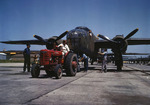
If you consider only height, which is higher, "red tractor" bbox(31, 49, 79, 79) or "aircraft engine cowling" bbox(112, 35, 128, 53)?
"aircraft engine cowling" bbox(112, 35, 128, 53)

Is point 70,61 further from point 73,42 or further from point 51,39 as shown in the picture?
point 51,39

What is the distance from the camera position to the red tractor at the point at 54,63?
8.28 metres

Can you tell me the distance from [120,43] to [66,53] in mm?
8810

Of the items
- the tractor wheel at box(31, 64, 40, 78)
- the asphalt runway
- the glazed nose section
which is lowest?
the asphalt runway

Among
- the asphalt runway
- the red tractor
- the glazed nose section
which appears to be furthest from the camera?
the glazed nose section

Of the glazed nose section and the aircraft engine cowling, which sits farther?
the aircraft engine cowling

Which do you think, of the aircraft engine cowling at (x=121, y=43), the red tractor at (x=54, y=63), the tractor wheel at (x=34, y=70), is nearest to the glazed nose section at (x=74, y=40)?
the red tractor at (x=54, y=63)

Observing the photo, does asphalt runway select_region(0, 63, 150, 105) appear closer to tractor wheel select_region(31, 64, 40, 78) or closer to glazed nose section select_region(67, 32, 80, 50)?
tractor wheel select_region(31, 64, 40, 78)

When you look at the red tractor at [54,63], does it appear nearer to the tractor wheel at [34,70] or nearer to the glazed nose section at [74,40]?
the tractor wheel at [34,70]

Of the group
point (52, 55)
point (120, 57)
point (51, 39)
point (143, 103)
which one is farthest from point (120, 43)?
point (143, 103)

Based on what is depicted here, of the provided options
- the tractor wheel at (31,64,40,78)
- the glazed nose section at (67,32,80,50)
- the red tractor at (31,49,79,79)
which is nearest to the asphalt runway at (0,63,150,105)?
the red tractor at (31,49,79,79)

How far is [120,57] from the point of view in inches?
639

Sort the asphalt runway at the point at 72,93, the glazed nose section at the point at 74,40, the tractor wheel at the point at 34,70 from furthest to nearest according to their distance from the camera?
the glazed nose section at the point at 74,40 < the tractor wheel at the point at 34,70 < the asphalt runway at the point at 72,93

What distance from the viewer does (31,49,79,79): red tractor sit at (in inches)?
326
